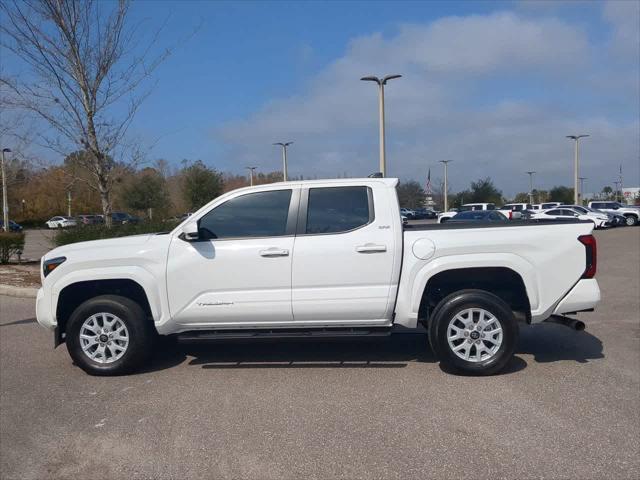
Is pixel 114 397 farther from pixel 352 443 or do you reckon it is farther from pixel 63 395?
pixel 352 443

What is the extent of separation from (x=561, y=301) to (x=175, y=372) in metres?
3.95

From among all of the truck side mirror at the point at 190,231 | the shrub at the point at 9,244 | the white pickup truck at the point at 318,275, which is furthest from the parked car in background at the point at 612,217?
the truck side mirror at the point at 190,231

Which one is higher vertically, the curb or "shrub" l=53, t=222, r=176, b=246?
"shrub" l=53, t=222, r=176, b=246

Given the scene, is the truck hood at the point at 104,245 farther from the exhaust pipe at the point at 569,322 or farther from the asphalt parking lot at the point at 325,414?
the exhaust pipe at the point at 569,322

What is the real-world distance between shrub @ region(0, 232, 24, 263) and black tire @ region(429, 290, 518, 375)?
14.1 metres

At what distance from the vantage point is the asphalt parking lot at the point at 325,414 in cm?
398

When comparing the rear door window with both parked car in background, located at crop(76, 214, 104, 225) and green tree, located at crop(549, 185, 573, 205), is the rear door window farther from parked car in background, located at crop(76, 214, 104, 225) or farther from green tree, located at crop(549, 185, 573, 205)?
green tree, located at crop(549, 185, 573, 205)

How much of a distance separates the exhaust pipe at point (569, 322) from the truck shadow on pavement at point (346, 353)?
1.88ft

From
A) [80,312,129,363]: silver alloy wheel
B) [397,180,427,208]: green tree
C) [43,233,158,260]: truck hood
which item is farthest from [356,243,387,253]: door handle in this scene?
[397,180,427,208]: green tree

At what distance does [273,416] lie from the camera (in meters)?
4.85

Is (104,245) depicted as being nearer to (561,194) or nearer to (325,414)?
(325,414)

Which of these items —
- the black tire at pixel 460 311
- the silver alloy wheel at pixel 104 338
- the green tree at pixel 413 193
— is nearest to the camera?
the black tire at pixel 460 311

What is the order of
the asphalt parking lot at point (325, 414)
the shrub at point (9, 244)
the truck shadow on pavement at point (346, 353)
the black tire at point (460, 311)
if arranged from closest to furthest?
the asphalt parking lot at point (325, 414) < the black tire at point (460, 311) < the truck shadow on pavement at point (346, 353) < the shrub at point (9, 244)

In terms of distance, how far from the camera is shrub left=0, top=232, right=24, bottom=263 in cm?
1617
